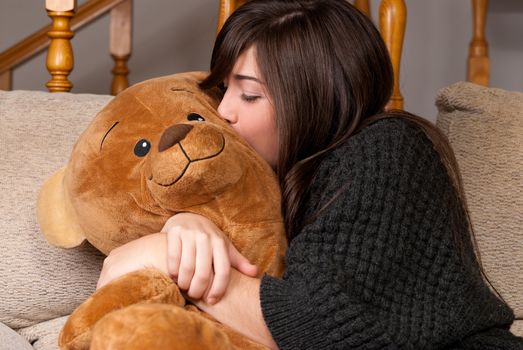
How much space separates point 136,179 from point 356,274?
12.6 inches

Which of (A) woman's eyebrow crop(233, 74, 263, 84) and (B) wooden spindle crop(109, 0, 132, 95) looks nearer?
(A) woman's eyebrow crop(233, 74, 263, 84)

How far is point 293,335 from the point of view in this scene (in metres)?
1.12

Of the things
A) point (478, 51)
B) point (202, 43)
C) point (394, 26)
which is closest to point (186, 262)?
point (394, 26)

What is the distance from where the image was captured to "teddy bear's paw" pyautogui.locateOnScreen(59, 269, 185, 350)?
3.30 feet

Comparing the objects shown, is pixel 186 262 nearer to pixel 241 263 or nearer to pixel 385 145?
pixel 241 263

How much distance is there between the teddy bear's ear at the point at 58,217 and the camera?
1319 mm

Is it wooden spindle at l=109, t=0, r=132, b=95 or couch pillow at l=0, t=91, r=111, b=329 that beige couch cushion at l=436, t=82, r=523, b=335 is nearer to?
couch pillow at l=0, t=91, r=111, b=329

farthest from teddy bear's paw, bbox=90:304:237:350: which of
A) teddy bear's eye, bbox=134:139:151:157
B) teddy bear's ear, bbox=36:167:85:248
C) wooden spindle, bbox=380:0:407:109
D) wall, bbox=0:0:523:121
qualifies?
wall, bbox=0:0:523:121

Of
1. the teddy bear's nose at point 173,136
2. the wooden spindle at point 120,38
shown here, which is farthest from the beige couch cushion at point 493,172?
the wooden spindle at point 120,38

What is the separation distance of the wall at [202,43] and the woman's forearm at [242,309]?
2.71 metres

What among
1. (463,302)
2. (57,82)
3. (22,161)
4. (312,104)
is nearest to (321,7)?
(312,104)

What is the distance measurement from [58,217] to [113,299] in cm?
36

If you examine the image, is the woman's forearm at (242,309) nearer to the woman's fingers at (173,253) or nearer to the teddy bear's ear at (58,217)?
the woman's fingers at (173,253)

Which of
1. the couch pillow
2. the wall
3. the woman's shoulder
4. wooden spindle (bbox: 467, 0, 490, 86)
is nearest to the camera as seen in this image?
the woman's shoulder
